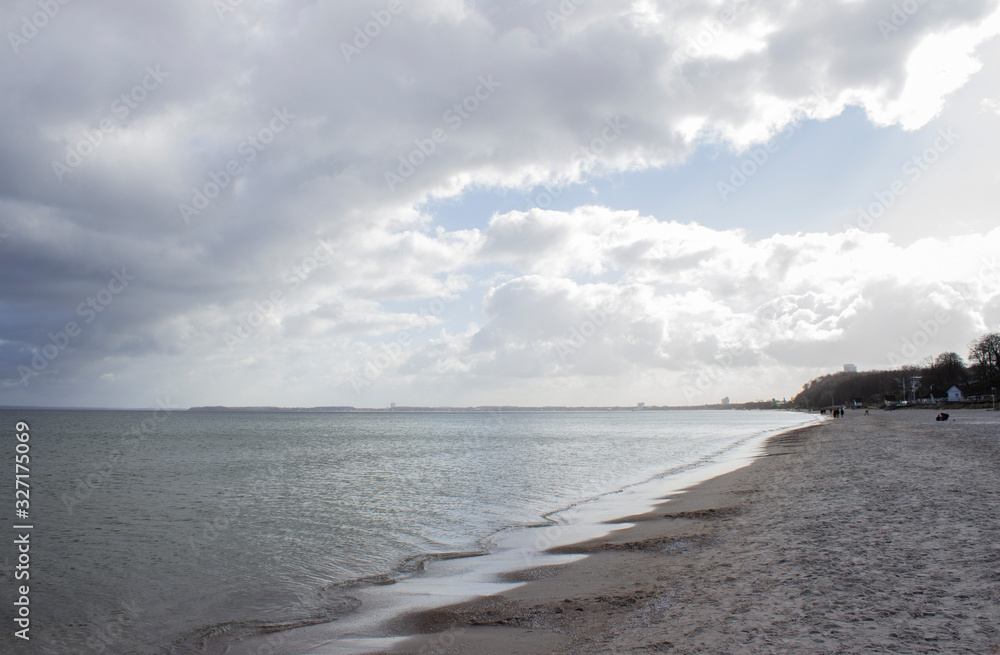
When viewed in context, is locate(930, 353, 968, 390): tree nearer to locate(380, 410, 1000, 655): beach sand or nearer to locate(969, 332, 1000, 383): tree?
locate(969, 332, 1000, 383): tree

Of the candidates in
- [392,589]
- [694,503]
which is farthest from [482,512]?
[392,589]

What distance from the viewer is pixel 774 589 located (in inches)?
320

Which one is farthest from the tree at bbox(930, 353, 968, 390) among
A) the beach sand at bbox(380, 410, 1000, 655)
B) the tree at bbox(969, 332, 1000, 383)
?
the beach sand at bbox(380, 410, 1000, 655)

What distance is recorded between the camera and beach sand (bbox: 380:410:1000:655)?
632cm

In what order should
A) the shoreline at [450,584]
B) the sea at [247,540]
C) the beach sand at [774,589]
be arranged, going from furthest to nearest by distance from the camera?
the sea at [247,540]
the shoreline at [450,584]
the beach sand at [774,589]

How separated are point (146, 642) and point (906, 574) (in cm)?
1186

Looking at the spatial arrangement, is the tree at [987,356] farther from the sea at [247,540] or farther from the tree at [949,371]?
the sea at [247,540]

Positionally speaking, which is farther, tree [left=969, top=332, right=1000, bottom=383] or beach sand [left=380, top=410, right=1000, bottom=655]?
tree [left=969, top=332, right=1000, bottom=383]

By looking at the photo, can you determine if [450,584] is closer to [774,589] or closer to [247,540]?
[774,589]

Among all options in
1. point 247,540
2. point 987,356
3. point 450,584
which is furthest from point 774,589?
point 987,356

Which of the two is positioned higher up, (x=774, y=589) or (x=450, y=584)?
(x=774, y=589)

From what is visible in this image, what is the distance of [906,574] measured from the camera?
807 centimetres

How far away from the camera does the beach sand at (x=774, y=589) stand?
6320 millimetres

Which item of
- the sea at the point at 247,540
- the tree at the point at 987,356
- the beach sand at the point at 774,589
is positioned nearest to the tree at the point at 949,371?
the tree at the point at 987,356
